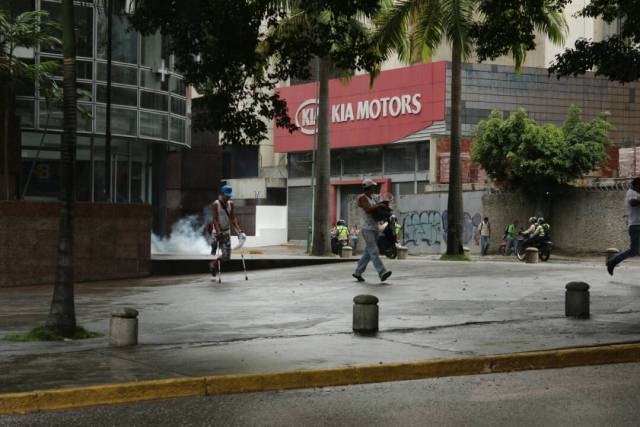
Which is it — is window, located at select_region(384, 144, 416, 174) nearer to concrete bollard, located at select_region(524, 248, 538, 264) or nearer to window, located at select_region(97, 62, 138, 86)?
window, located at select_region(97, 62, 138, 86)

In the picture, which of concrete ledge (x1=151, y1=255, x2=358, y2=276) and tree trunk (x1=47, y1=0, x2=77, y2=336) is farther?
concrete ledge (x1=151, y1=255, x2=358, y2=276)

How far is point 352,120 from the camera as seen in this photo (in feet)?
195

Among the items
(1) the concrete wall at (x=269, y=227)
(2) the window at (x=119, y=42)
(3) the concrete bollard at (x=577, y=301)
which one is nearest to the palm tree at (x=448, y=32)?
(2) the window at (x=119, y=42)

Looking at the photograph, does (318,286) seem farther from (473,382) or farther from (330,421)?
(330,421)

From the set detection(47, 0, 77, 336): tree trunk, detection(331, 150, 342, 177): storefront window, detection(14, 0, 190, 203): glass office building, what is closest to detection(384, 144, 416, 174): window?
detection(331, 150, 342, 177): storefront window

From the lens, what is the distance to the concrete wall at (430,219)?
44969mm

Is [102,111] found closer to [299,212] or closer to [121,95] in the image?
[121,95]

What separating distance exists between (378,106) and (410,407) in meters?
50.7

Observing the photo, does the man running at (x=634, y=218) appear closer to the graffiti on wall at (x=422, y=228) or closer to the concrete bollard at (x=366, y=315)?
the concrete bollard at (x=366, y=315)

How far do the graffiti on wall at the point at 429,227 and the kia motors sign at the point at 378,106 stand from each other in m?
7.18

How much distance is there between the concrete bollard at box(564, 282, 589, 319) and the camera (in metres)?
12.3

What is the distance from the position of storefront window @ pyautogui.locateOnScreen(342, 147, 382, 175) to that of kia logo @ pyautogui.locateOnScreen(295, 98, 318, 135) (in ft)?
10.5

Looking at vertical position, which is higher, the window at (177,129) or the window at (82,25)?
the window at (82,25)

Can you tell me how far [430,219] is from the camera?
157 ft
